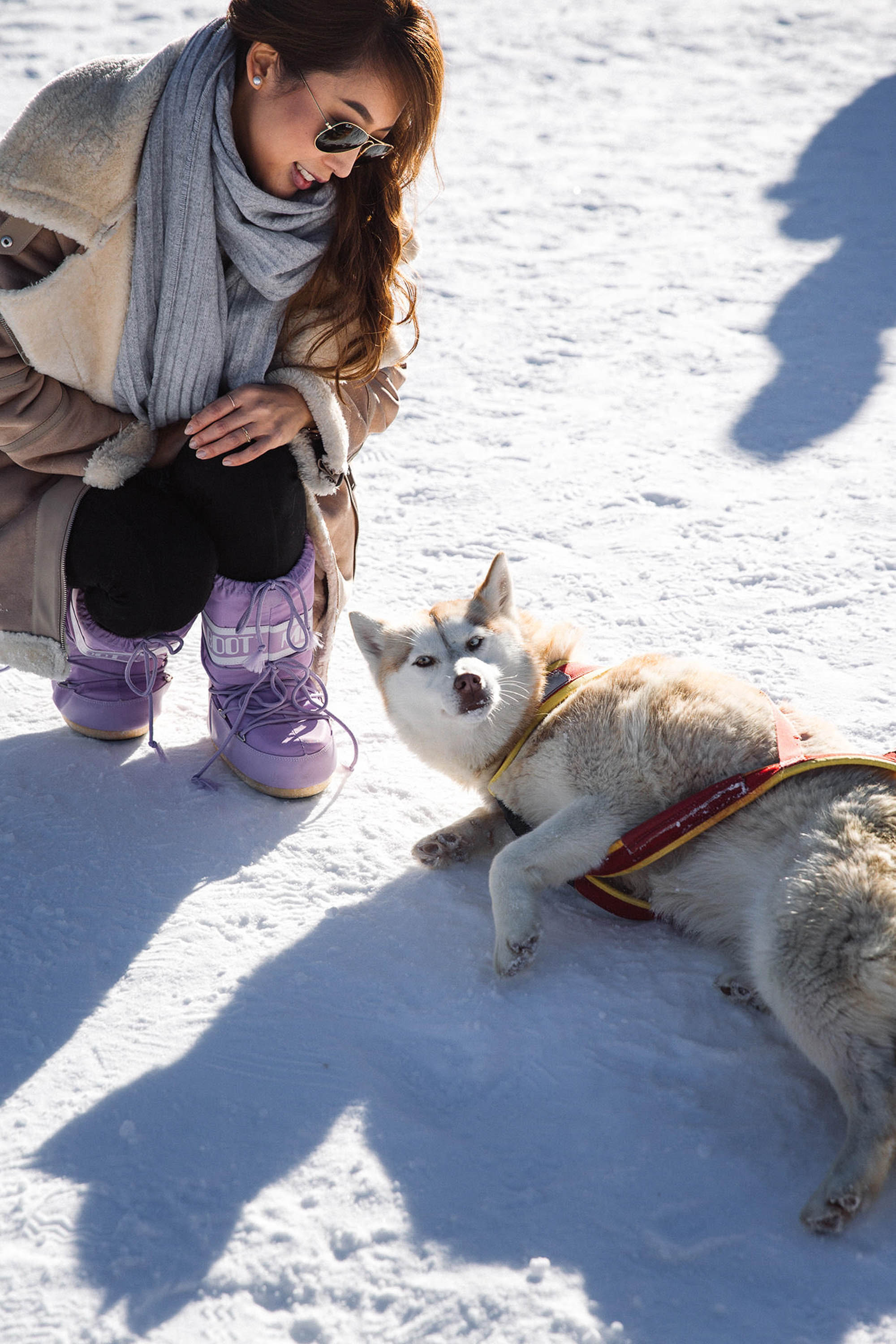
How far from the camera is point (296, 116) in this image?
1.90m

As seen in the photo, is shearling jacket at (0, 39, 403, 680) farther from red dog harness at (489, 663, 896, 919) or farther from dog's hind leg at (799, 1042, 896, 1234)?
dog's hind leg at (799, 1042, 896, 1234)

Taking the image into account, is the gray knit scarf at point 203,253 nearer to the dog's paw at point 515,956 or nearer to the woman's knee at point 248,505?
the woman's knee at point 248,505

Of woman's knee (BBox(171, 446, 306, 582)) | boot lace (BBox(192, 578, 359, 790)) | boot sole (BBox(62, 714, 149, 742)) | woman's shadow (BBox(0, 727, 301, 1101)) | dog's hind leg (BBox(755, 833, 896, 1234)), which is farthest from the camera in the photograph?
boot sole (BBox(62, 714, 149, 742))

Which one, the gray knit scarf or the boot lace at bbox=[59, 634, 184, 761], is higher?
the gray knit scarf

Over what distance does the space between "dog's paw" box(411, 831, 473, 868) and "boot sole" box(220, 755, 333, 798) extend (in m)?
0.29

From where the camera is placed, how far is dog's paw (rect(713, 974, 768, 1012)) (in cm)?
179

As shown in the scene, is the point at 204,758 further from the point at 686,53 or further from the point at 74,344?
the point at 686,53

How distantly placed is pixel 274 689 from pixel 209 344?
774mm

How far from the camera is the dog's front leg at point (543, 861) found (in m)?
1.87

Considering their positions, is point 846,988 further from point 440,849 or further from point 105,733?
point 105,733

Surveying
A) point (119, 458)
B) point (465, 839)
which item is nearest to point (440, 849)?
point (465, 839)

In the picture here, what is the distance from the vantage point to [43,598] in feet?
6.82

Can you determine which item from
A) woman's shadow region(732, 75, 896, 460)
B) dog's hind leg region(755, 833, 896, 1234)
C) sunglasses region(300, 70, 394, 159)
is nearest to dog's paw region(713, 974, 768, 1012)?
dog's hind leg region(755, 833, 896, 1234)

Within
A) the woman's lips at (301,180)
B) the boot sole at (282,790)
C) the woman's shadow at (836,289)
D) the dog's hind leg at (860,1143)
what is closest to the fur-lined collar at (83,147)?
the woman's lips at (301,180)
